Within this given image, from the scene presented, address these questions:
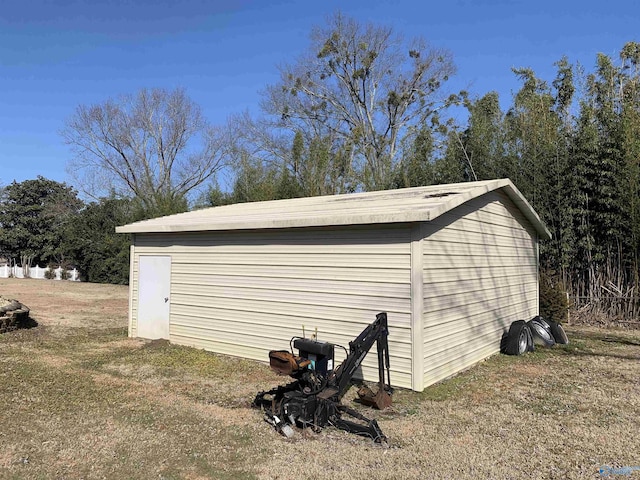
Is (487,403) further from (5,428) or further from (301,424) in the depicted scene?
(5,428)

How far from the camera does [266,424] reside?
4.16 metres

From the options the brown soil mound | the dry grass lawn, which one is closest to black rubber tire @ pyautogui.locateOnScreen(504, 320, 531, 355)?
the dry grass lawn

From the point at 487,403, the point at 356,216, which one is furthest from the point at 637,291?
the point at 356,216

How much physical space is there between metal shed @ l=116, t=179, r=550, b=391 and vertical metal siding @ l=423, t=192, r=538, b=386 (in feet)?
0.08

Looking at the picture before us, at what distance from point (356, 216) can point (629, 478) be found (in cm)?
353

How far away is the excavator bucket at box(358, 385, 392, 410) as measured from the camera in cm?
458

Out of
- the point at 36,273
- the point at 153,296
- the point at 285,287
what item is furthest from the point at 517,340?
the point at 36,273

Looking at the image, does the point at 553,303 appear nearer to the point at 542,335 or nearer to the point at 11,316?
the point at 542,335

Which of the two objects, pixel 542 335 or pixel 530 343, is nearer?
pixel 530 343

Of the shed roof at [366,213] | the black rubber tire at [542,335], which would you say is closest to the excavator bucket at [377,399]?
the shed roof at [366,213]

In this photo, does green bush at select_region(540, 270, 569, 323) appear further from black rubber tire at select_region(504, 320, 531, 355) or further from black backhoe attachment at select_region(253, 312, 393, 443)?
black backhoe attachment at select_region(253, 312, 393, 443)

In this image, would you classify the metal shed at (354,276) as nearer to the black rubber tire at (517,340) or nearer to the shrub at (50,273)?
the black rubber tire at (517,340)

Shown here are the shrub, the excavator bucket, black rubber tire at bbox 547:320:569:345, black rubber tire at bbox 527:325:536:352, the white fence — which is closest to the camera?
the excavator bucket

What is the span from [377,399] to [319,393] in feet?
2.73
